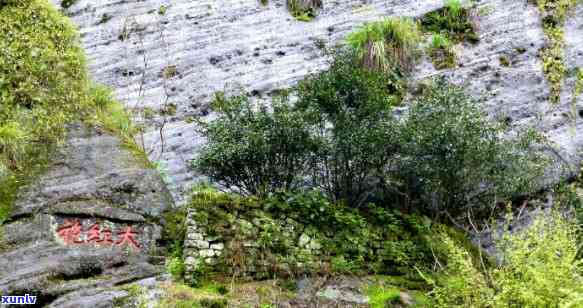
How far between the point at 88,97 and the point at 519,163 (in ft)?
20.7

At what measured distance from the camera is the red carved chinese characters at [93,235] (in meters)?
8.33

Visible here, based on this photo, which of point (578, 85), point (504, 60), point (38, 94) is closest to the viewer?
point (38, 94)

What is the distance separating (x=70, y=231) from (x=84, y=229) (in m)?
0.16

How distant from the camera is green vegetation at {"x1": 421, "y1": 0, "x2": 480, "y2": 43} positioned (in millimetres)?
13367

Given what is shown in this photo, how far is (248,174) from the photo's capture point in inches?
382

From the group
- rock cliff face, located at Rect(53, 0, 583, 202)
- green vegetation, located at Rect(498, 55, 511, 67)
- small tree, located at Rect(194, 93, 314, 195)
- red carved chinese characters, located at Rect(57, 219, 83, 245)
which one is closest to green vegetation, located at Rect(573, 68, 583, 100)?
rock cliff face, located at Rect(53, 0, 583, 202)

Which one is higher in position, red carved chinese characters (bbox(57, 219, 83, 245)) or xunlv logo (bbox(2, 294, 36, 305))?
red carved chinese characters (bbox(57, 219, 83, 245))

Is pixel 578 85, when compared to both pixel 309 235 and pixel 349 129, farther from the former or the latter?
pixel 309 235

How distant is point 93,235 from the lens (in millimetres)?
8398

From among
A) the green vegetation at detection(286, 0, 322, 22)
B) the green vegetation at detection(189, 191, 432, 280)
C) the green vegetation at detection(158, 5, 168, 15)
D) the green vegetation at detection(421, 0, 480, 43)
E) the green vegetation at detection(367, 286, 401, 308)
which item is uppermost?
the green vegetation at detection(158, 5, 168, 15)

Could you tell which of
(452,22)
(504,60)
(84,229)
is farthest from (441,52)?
(84,229)

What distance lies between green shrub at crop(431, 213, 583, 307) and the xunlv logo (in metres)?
4.12

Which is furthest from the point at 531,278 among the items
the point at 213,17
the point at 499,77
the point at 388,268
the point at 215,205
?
the point at 213,17

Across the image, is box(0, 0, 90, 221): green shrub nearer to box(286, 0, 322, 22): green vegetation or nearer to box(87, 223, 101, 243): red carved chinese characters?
box(87, 223, 101, 243): red carved chinese characters
